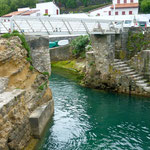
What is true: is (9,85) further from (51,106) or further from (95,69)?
(95,69)

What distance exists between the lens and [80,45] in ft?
111

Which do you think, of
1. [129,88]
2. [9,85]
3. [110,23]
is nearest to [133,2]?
[110,23]

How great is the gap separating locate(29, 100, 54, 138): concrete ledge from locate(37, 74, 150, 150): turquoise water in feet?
1.83

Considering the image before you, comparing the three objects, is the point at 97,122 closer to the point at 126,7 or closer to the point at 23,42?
the point at 23,42

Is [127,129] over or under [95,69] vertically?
under

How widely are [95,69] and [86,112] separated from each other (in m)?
7.38

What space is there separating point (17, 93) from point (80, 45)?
2270 cm

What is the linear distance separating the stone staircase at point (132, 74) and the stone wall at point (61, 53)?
1501cm

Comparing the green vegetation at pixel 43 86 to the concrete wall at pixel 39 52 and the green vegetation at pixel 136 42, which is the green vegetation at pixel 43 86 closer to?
the concrete wall at pixel 39 52

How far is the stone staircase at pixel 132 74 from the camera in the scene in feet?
70.8

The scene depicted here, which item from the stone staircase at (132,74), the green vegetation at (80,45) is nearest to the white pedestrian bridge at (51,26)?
the stone staircase at (132,74)

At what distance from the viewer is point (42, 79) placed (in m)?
15.9

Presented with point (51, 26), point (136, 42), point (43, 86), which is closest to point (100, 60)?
point (136, 42)

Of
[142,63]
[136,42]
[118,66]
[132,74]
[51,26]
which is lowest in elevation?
[132,74]
